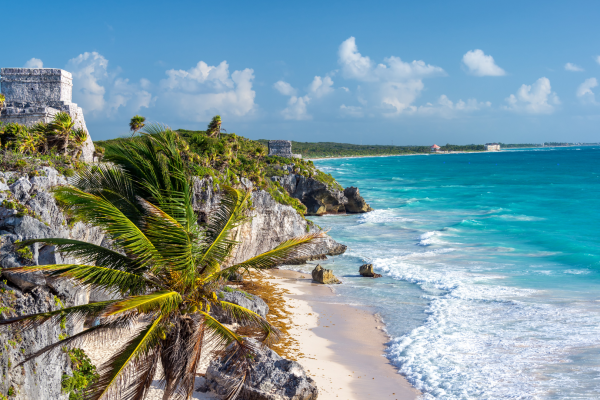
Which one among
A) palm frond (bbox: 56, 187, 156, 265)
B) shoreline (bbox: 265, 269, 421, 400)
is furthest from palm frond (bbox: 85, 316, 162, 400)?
shoreline (bbox: 265, 269, 421, 400)

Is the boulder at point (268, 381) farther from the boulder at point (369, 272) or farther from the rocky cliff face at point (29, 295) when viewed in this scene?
the boulder at point (369, 272)

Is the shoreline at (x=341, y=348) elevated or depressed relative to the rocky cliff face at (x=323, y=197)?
depressed

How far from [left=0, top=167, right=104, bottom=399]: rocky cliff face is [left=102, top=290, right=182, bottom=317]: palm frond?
74.6 inches

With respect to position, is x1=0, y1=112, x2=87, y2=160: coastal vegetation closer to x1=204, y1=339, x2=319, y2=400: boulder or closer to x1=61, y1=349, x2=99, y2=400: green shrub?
x1=61, y1=349, x2=99, y2=400: green shrub

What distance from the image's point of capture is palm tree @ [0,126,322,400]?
21.3 feet

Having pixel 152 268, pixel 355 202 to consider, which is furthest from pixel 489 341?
pixel 355 202

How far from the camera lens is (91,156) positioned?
1955 centimetres

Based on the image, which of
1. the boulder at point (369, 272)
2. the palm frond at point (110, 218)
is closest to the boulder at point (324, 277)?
the boulder at point (369, 272)

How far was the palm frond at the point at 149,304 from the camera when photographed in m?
5.95

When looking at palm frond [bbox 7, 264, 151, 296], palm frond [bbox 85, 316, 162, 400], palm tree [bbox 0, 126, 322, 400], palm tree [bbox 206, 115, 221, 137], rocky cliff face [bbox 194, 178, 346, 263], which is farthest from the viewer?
palm tree [bbox 206, 115, 221, 137]

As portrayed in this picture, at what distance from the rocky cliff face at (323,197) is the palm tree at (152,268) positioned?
35650mm

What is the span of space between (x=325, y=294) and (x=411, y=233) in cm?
1562

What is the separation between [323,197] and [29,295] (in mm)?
37383

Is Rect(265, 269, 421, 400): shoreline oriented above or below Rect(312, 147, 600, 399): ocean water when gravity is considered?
below
